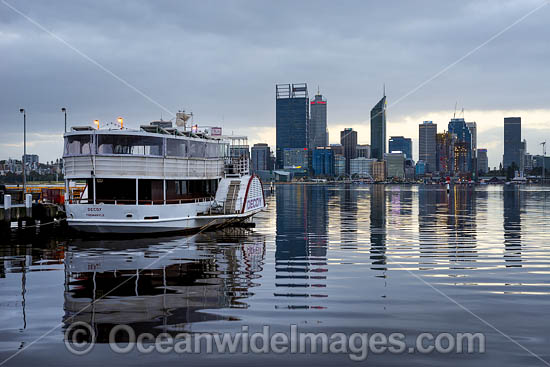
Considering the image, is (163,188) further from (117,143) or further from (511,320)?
(511,320)

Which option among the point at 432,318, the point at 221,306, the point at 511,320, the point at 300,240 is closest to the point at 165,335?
the point at 221,306

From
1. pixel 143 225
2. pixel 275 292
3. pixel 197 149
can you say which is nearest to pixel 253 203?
pixel 197 149

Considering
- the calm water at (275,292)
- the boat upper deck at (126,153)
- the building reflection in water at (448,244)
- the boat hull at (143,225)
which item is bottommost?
A: the building reflection in water at (448,244)

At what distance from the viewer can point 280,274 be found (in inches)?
760

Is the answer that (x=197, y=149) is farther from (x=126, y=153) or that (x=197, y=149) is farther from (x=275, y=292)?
(x=275, y=292)

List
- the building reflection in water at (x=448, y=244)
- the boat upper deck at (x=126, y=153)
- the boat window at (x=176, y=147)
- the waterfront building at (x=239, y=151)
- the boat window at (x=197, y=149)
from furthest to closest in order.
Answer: the waterfront building at (x=239, y=151) → the boat window at (x=197, y=149) → the boat window at (x=176, y=147) → the boat upper deck at (x=126, y=153) → the building reflection in water at (x=448, y=244)

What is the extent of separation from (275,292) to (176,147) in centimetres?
1968

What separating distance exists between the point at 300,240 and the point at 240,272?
40.2 feet

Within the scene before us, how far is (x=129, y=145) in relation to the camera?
30.6 meters

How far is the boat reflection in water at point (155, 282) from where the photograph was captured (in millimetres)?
12758

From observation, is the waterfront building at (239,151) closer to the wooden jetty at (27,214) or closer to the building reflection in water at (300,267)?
the building reflection in water at (300,267)

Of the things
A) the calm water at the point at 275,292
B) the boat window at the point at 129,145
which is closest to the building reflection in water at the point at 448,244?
the calm water at the point at 275,292

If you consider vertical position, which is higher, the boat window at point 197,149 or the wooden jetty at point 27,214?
the boat window at point 197,149

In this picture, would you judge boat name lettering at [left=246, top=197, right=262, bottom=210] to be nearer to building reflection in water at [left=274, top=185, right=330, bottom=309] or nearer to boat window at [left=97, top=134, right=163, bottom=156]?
building reflection in water at [left=274, top=185, right=330, bottom=309]
